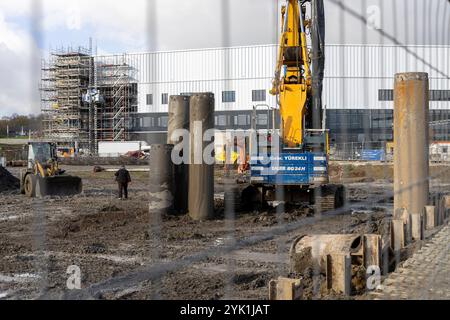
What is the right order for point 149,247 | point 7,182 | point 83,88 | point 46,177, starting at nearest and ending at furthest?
point 83,88
point 149,247
point 46,177
point 7,182

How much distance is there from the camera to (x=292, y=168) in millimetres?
13469

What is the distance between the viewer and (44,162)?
21.5m

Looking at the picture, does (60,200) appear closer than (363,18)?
No

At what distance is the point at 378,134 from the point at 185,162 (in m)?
9.52

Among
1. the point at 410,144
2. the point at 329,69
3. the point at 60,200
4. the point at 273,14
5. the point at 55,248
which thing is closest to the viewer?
the point at 273,14

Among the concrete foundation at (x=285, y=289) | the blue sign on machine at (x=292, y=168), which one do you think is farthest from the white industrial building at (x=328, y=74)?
the concrete foundation at (x=285, y=289)

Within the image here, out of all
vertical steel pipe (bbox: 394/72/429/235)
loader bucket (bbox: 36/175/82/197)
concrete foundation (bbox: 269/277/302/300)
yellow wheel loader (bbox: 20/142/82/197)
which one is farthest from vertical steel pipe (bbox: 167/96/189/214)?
loader bucket (bbox: 36/175/82/197)

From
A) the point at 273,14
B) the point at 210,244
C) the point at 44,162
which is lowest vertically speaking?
the point at 210,244

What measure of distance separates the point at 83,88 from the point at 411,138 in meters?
6.66

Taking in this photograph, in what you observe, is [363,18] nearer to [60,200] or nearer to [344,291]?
[344,291]

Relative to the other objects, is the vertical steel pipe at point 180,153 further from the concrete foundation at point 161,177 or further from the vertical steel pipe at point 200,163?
the vertical steel pipe at point 200,163

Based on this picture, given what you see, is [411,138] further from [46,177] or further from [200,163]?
[46,177]

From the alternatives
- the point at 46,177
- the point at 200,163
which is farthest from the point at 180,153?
the point at 46,177
